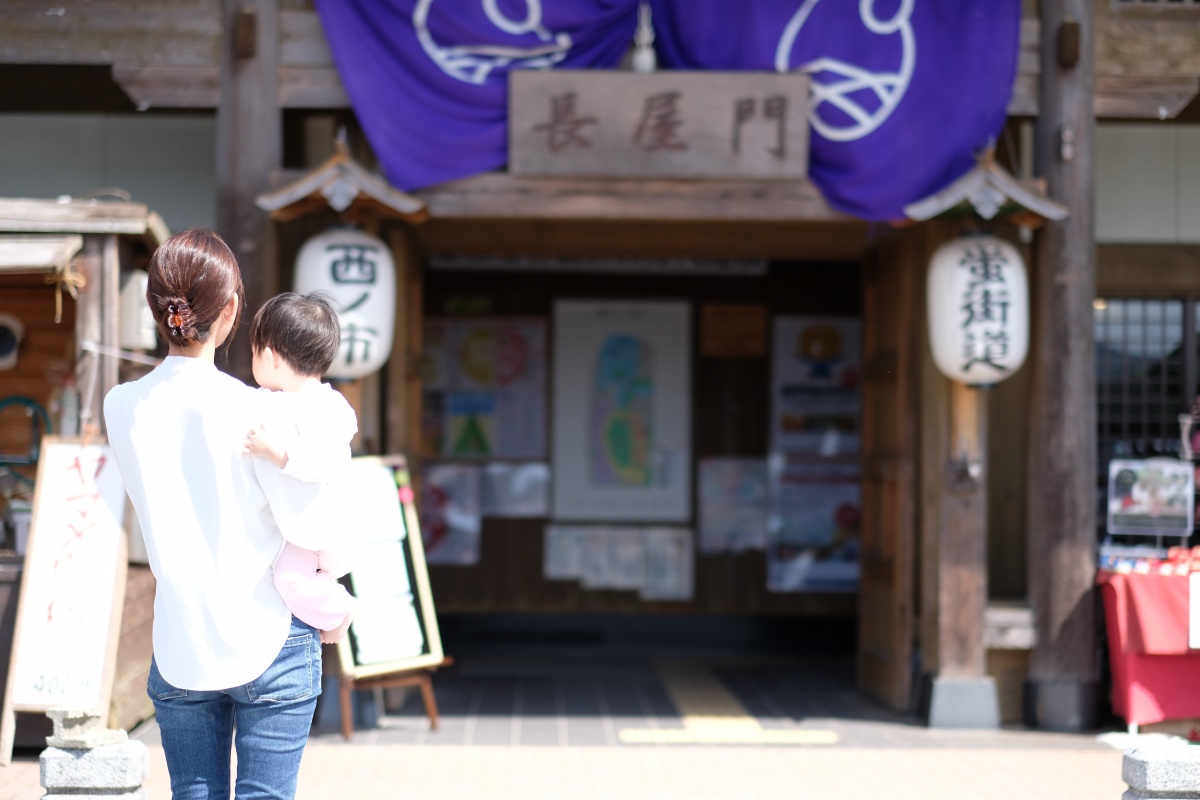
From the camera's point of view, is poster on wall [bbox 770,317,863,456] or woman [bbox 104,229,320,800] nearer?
woman [bbox 104,229,320,800]

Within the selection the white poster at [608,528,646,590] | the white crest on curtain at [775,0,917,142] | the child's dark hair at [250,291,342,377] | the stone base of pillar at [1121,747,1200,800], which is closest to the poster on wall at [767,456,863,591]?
the white poster at [608,528,646,590]

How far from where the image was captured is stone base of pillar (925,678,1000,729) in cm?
712

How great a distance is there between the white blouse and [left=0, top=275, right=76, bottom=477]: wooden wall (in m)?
5.81

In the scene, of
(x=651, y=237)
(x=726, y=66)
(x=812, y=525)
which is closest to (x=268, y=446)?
(x=726, y=66)

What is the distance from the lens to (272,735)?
2469mm

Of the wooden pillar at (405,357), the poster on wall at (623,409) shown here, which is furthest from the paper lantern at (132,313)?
the poster on wall at (623,409)

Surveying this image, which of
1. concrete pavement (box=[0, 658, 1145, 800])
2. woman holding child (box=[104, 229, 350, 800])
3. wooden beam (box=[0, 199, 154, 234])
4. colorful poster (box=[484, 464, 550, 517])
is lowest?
concrete pavement (box=[0, 658, 1145, 800])

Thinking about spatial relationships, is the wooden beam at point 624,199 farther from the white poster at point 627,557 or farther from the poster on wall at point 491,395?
the white poster at point 627,557

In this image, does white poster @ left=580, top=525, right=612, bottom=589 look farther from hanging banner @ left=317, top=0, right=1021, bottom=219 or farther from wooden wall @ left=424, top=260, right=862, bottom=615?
hanging banner @ left=317, top=0, right=1021, bottom=219

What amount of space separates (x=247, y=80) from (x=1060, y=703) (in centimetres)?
633

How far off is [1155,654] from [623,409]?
473cm

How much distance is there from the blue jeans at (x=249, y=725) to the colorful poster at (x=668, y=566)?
762 centimetres

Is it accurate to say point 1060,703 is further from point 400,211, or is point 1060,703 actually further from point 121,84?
point 121,84

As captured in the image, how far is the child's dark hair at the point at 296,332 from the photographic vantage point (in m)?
2.67
